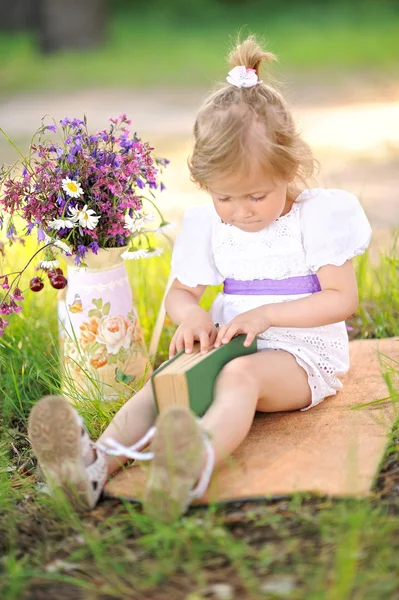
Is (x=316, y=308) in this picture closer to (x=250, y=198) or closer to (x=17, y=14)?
(x=250, y=198)

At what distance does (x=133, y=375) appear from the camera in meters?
2.78

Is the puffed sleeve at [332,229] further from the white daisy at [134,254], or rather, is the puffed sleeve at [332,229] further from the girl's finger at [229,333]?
the white daisy at [134,254]

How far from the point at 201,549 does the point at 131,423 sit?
1.75 ft

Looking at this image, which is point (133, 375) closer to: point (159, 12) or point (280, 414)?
point (280, 414)

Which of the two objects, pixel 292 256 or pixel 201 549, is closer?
pixel 201 549

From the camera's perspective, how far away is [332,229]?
254 centimetres

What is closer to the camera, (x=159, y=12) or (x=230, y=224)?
(x=230, y=224)

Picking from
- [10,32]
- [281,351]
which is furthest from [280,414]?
[10,32]

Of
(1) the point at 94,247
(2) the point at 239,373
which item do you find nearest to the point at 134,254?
(1) the point at 94,247

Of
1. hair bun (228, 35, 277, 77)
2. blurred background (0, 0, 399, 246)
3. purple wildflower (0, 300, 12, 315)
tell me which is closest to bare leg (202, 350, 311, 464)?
purple wildflower (0, 300, 12, 315)

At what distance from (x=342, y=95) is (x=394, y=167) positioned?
3073mm

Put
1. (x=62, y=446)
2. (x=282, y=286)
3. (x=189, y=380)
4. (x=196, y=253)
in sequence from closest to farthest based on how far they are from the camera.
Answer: (x=62, y=446), (x=189, y=380), (x=282, y=286), (x=196, y=253)

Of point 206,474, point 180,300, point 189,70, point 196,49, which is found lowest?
point 206,474

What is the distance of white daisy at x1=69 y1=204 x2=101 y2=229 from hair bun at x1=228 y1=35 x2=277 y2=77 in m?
0.62
